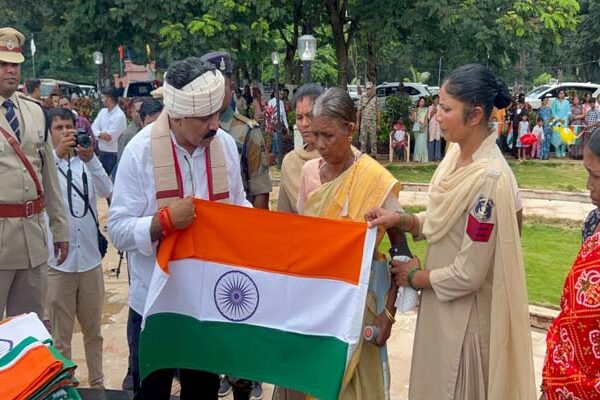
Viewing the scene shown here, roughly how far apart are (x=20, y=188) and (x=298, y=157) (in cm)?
161

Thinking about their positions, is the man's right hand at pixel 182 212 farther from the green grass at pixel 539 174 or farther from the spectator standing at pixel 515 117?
the spectator standing at pixel 515 117

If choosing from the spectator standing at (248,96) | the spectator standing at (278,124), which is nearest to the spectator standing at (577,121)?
the spectator standing at (278,124)

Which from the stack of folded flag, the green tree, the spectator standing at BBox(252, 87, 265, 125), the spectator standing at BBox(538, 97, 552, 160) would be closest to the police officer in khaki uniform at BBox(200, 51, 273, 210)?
the stack of folded flag

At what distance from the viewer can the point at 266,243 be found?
118 inches

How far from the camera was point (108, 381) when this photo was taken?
15.1 ft


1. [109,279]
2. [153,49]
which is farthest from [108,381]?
[153,49]

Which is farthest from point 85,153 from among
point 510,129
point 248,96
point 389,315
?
point 248,96

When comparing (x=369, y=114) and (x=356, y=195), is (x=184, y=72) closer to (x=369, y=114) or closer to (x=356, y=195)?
(x=356, y=195)

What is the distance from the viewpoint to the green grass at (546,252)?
6.39 meters

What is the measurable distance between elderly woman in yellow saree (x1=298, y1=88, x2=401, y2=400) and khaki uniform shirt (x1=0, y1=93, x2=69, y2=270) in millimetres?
1759

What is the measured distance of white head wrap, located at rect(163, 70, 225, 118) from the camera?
2734 millimetres

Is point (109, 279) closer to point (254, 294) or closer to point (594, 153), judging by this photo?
point (254, 294)

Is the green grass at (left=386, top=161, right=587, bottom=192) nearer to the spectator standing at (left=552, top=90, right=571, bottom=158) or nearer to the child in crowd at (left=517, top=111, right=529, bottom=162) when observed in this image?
the child in crowd at (left=517, top=111, right=529, bottom=162)

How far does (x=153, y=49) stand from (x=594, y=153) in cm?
2008
